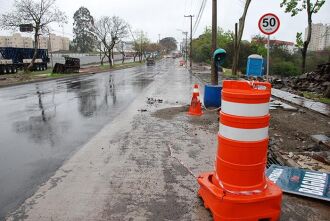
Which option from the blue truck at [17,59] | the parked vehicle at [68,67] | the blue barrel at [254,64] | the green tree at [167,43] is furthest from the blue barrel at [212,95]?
the green tree at [167,43]

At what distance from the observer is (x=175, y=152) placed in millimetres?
6250

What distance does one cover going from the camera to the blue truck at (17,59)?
3597 centimetres

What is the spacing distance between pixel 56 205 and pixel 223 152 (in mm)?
2182

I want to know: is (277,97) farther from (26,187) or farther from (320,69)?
(26,187)

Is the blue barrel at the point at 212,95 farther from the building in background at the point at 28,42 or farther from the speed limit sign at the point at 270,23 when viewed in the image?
the building in background at the point at 28,42

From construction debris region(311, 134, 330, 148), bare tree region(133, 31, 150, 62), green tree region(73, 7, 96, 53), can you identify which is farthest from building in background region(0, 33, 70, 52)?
construction debris region(311, 134, 330, 148)

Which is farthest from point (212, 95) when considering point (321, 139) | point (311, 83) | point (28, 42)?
point (28, 42)

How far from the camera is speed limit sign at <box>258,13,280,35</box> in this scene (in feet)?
25.7

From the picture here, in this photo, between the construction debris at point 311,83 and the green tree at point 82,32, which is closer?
the construction debris at point 311,83

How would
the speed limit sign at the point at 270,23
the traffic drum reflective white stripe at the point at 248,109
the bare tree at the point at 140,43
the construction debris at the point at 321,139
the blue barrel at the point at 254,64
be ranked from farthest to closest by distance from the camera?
the bare tree at the point at 140,43, the blue barrel at the point at 254,64, the speed limit sign at the point at 270,23, the construction debris at the point at 321,139, the traffic drum reflective white stripe at the point at 248,109

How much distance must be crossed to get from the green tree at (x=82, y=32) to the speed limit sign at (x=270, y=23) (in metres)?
102

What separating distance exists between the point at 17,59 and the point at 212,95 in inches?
1423

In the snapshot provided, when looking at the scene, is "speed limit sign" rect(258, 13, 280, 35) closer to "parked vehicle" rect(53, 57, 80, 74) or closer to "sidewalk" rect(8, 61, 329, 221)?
"sidewalk" rect(8, 61, 329, 221)

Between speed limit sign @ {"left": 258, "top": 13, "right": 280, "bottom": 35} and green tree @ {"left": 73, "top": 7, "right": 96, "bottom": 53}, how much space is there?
336ft
